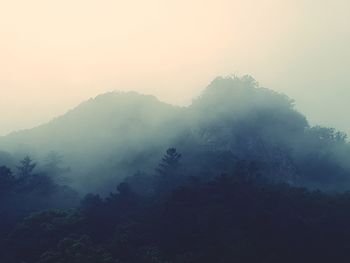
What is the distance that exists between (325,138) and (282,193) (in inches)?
1934

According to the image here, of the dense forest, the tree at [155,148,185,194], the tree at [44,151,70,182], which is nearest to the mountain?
the dense forest

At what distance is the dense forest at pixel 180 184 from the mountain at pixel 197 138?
0.87 feet

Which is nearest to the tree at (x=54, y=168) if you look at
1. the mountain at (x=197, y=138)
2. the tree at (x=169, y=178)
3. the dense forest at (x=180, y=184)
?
the dense forest at (x=180, y=184)

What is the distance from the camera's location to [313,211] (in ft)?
148

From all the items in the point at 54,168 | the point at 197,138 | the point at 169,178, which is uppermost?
the point at 197,138

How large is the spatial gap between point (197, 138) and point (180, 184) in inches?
1134

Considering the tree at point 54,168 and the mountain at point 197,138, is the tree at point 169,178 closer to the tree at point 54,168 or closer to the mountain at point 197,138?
the mountain at point 197,138

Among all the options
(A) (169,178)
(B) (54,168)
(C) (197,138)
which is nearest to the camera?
(A) (169,178)

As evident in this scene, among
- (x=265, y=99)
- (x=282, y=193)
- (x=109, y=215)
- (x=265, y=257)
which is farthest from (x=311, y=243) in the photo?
(x=265, y=99)

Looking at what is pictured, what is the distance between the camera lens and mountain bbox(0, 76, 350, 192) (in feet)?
263

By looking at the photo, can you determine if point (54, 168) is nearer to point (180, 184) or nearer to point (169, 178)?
point (169, 178)

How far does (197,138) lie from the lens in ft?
290

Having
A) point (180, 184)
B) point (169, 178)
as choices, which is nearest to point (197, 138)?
point (169, 178)

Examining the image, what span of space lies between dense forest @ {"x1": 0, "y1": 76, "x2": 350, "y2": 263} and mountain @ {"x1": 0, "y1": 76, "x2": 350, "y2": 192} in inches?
10.4
